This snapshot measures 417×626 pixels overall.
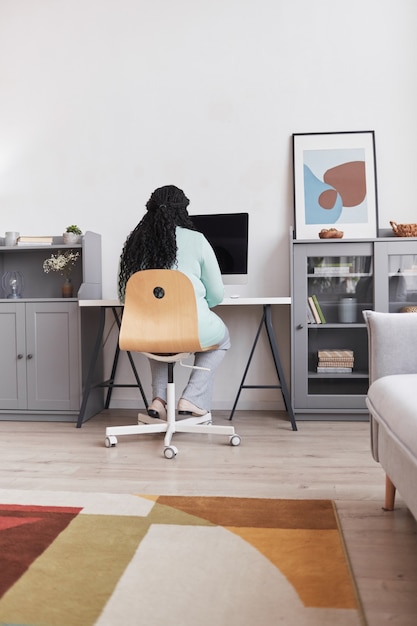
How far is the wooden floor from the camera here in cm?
148

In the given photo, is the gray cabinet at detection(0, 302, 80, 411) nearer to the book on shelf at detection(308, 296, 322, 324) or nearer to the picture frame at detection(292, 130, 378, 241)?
the book on shelf at detection(308, 296, 322, 324)

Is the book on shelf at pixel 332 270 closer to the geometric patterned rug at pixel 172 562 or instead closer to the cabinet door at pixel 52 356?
the cabinet door at pixel 52 356

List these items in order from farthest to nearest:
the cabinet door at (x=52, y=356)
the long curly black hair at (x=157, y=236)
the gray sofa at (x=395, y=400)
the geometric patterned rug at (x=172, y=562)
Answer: the cabinet door at (x=52, y=356) < the long curly black hair at (x=157, y=236) < the gray sofa at (x=395, y=400) < the geometric patterned rug at (x=172, y=562)

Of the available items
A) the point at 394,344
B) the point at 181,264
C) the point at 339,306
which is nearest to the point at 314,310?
the point at 339,306

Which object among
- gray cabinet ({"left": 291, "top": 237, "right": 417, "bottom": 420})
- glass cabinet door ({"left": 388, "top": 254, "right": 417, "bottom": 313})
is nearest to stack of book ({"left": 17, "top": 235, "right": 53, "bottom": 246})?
gray cabinet ({"left": 291, "top": 237, "right": 417, "bottom": 420})

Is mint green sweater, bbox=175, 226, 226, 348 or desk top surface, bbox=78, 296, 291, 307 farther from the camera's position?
desk top surface, bbox=78, 296, 291, 307

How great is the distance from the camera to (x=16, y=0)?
3908mm

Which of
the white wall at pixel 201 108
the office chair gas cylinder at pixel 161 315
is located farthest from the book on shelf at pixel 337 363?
the office chair gas cylinder at pixel 161 315

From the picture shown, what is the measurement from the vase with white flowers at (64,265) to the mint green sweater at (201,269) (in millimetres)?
1118

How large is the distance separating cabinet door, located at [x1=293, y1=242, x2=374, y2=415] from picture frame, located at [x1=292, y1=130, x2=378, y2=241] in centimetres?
27

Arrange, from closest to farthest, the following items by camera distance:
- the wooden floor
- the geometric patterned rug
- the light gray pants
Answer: the geometric patterned rug
the wooden floor
the light gray pants

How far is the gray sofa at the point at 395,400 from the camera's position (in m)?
1.36

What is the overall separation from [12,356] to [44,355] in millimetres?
199

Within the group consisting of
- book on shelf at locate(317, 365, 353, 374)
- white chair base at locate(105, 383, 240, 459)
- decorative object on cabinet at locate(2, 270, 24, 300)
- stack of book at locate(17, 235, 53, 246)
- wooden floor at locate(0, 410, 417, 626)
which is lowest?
wooden floor at locate(0, 410, 417, 626)
